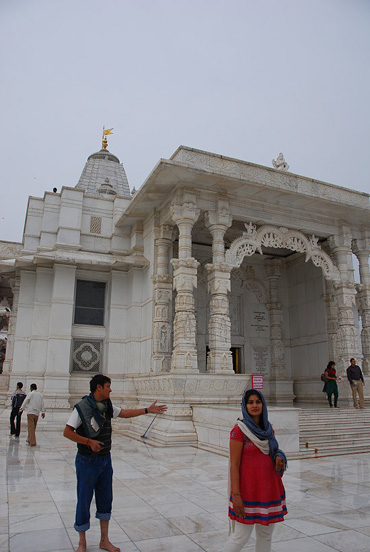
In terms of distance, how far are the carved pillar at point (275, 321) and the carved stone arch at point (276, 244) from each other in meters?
3.57

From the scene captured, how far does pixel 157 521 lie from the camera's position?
4.60 meters

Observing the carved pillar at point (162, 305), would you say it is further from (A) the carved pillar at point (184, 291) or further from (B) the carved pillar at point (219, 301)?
(B) the carved pillar at point (219, 301)

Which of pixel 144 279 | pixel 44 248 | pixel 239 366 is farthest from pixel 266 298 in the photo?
pixel 44 248

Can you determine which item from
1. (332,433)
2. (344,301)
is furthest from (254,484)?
(344,301)

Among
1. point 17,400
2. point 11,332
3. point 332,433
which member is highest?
point 11,332

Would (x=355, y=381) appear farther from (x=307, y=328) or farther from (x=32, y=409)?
(x=32, y=409)

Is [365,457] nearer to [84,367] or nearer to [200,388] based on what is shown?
[200,388]

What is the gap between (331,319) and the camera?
648 inches

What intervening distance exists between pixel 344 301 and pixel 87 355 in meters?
8.58

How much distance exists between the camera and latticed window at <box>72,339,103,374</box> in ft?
48.2

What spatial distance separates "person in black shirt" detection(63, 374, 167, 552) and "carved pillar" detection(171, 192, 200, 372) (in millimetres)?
7567

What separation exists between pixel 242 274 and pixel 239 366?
3.70m

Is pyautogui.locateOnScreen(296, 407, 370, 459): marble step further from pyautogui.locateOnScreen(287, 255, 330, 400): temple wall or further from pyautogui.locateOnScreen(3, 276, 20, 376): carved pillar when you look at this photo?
pyautogui.locateOnScreen(3, 276, 20, 376): carved pillar

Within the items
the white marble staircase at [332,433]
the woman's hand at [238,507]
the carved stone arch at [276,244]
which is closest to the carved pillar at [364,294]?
the carved stone arch at [276,244]
